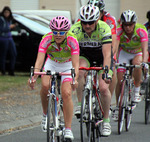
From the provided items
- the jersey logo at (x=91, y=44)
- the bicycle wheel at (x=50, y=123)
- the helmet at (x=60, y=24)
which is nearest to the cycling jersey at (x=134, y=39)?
the jersey logo at (x=91, y=44)

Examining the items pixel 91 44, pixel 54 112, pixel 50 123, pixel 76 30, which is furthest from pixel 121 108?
pixel 50 123

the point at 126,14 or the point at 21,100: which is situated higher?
the point at 126,14

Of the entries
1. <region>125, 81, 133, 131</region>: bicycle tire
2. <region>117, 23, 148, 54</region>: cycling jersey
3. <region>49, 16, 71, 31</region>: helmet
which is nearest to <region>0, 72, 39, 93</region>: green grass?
<region>117, 23, 148, 54</region>: cycling jersey

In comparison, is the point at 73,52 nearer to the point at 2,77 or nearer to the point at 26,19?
the point at 2,77

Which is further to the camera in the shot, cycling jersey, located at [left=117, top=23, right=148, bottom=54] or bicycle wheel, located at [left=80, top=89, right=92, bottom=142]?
cycling jersey, located at [left=117, top=23, right=148, bottom=54]

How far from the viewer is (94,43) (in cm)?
758

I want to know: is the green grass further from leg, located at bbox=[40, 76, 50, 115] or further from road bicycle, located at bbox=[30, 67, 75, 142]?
road bicycle, located at bbox=[30, 67, 75, 142]

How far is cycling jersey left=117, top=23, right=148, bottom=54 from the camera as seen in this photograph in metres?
8.95

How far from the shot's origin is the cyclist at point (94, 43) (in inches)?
288

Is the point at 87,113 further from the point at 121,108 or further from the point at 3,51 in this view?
the point at 3,51

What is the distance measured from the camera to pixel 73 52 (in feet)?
22.4

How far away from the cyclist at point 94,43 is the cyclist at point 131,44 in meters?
1.09

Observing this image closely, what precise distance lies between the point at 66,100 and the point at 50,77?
36 cm

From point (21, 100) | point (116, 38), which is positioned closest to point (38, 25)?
point (21, 100)
